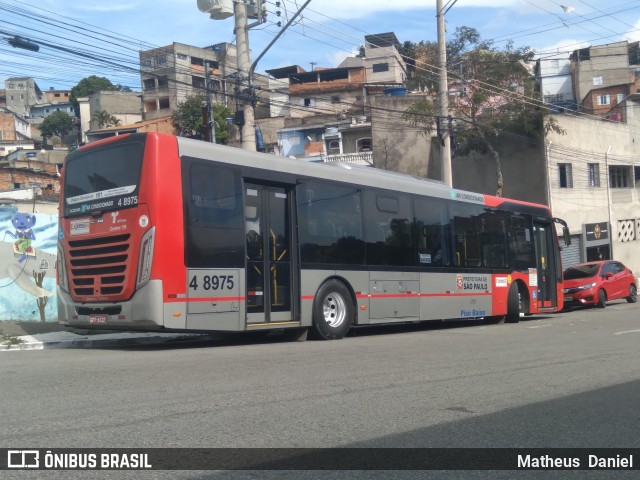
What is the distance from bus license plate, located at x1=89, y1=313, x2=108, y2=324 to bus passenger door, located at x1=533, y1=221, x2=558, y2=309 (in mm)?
13331

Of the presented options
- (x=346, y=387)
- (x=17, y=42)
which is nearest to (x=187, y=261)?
(x=346, y=387)

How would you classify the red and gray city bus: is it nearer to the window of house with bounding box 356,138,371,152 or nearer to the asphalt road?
the asphalt road

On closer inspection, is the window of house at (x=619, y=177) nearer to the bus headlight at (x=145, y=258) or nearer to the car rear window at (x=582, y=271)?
the car rear window at (x=582, y=271)

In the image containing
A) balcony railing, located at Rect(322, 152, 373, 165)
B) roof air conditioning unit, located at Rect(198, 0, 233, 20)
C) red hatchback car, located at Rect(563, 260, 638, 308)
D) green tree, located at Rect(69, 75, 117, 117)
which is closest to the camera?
roof air conditioning unit, located at Rect(198, 0, 233, 20)

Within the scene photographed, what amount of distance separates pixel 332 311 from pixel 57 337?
541 cm

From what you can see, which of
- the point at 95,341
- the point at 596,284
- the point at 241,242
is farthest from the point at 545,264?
the point at 95,341

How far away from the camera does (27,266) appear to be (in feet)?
51.5

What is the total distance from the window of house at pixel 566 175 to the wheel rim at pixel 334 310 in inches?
943

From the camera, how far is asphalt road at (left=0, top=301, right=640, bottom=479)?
Answer: 5.34m

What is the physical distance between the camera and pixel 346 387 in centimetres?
748

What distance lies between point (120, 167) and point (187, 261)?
76.4 inches

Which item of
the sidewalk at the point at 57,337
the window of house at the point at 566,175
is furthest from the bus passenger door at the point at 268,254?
the window of house at the point at 566,175

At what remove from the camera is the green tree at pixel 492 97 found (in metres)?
29.7

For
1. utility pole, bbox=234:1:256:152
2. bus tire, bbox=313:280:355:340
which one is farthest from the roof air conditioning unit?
bus tire, bbox=313:280:355:340
